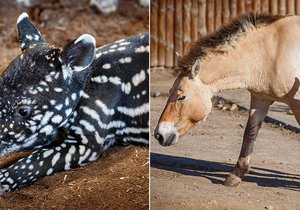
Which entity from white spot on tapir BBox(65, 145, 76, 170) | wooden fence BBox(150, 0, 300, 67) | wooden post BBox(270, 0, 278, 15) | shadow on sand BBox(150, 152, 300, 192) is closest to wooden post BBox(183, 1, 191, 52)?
wooden fence BBox(150, 0, 300, 67)

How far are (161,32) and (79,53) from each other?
1580 mm

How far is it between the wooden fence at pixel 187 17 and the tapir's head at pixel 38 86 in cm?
139

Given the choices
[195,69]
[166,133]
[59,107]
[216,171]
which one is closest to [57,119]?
[59,107]

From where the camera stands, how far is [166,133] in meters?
2.99

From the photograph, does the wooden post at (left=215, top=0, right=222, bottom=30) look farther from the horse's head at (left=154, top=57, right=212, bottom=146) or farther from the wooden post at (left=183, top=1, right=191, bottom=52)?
the horse's head at (left=154, top=57, right=212, bottom=146)

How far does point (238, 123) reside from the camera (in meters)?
3.88

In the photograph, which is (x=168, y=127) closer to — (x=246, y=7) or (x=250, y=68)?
(x=250, y=68)

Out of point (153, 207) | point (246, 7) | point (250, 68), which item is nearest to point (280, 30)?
point (250, 68)

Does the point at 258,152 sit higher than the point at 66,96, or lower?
lower

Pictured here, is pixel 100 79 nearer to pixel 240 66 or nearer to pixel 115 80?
pixel 115 80

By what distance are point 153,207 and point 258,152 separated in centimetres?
74

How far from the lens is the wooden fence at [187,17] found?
3645 millimetres

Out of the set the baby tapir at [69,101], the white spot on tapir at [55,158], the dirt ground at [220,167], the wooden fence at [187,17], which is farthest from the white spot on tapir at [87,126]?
the wooden fence at [187,17]

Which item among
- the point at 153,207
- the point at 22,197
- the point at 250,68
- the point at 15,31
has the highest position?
the point at 15,31
